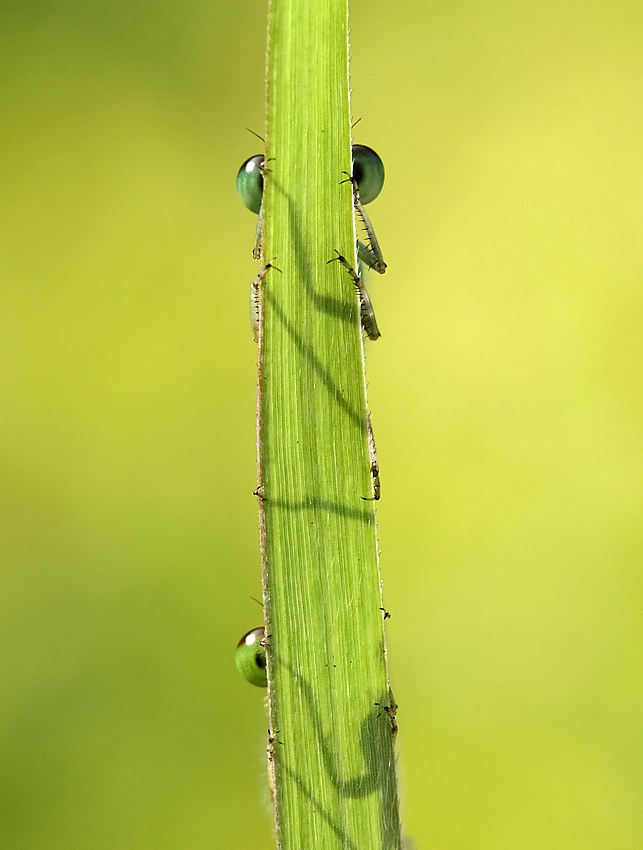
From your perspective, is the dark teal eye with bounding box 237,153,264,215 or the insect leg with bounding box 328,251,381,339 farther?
the dark teal eye with bounding box 237,153,264,215

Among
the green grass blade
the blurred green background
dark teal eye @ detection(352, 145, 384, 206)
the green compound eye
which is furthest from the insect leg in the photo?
the blurred green background

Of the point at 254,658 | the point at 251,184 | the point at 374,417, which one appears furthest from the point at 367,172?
the point at 374,417

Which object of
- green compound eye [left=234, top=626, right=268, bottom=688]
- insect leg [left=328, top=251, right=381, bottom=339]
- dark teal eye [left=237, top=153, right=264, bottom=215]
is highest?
dark teal eye [left=237, top=153, right=264, bottom=215]

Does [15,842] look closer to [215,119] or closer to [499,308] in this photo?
[499,308]

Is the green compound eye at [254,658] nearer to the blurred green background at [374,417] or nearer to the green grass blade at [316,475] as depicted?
the green grass blade at [316,475]

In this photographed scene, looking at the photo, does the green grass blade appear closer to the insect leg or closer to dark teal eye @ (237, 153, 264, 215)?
the insect leg

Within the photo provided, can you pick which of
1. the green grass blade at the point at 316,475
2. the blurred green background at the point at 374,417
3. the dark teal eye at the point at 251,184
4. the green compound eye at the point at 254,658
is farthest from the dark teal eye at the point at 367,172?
the blurred green background at the point at 374,417
